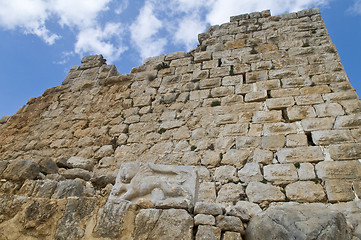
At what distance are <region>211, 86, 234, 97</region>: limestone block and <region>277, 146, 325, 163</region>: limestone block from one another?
1.43 m

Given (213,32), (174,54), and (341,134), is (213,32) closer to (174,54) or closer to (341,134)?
(174,54)

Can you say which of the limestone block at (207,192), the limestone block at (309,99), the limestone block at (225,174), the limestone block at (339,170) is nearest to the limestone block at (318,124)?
the limestone block at (309,99)

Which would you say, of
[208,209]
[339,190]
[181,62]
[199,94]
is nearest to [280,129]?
[339,190]

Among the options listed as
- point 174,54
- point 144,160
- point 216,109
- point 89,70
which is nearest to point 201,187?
point 144,160

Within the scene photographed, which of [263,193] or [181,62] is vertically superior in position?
[181,62]

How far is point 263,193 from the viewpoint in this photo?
3.31 meters

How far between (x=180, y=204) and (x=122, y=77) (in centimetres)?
411

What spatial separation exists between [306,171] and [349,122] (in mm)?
974

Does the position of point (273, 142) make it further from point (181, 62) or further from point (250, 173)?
point (181, 62)

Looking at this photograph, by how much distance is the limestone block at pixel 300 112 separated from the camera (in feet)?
12.9

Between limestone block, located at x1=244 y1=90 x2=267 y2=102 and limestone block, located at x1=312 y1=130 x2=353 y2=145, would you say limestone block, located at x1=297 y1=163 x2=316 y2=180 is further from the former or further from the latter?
limestone block, located at x1=244 y1=90 x2=267 y2=102

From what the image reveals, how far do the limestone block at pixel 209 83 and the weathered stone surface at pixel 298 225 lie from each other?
3.01 meters

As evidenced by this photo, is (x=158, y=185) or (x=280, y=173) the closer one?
(x=158, y=185)

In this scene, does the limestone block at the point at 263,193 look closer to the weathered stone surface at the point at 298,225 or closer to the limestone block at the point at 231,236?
the weathered stone surface at the point at 298,225
